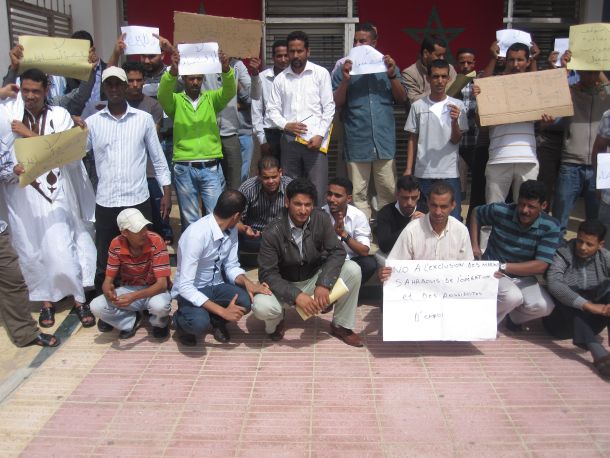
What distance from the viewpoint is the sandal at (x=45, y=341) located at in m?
4.43

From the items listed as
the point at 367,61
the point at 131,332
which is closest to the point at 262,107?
the point at 367,61

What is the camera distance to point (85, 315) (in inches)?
190

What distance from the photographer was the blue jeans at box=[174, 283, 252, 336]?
14.0 feet

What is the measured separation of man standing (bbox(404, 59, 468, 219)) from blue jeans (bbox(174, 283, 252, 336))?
206cm

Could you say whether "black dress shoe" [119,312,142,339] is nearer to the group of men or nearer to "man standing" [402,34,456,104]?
the group of men

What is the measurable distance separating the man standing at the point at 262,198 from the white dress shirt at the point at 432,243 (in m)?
1.26

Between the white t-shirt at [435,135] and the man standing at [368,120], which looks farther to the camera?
the man standing at [368,120]

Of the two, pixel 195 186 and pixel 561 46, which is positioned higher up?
pixel 561 46

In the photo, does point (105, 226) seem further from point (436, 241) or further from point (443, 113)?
point (443, 113)

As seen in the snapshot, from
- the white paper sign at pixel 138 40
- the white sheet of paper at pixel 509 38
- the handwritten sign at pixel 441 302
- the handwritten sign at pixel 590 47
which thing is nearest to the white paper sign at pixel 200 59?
the white paper sign at pixel 138 40

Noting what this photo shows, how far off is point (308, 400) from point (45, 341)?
1977 millimetres

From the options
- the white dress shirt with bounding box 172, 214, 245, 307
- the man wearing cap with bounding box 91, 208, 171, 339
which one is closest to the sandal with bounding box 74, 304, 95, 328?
the man wearing cap with bounding box 91, 208, 171, 339

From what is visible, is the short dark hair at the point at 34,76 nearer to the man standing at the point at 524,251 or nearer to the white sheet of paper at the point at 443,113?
the white sheet of paper at the point at 443,113

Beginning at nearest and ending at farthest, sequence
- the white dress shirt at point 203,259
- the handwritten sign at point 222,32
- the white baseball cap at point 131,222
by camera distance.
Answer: the white baseball cap at point 131,222, the white dress shirt at point 203,259, the handwritten sign at point 222,32
